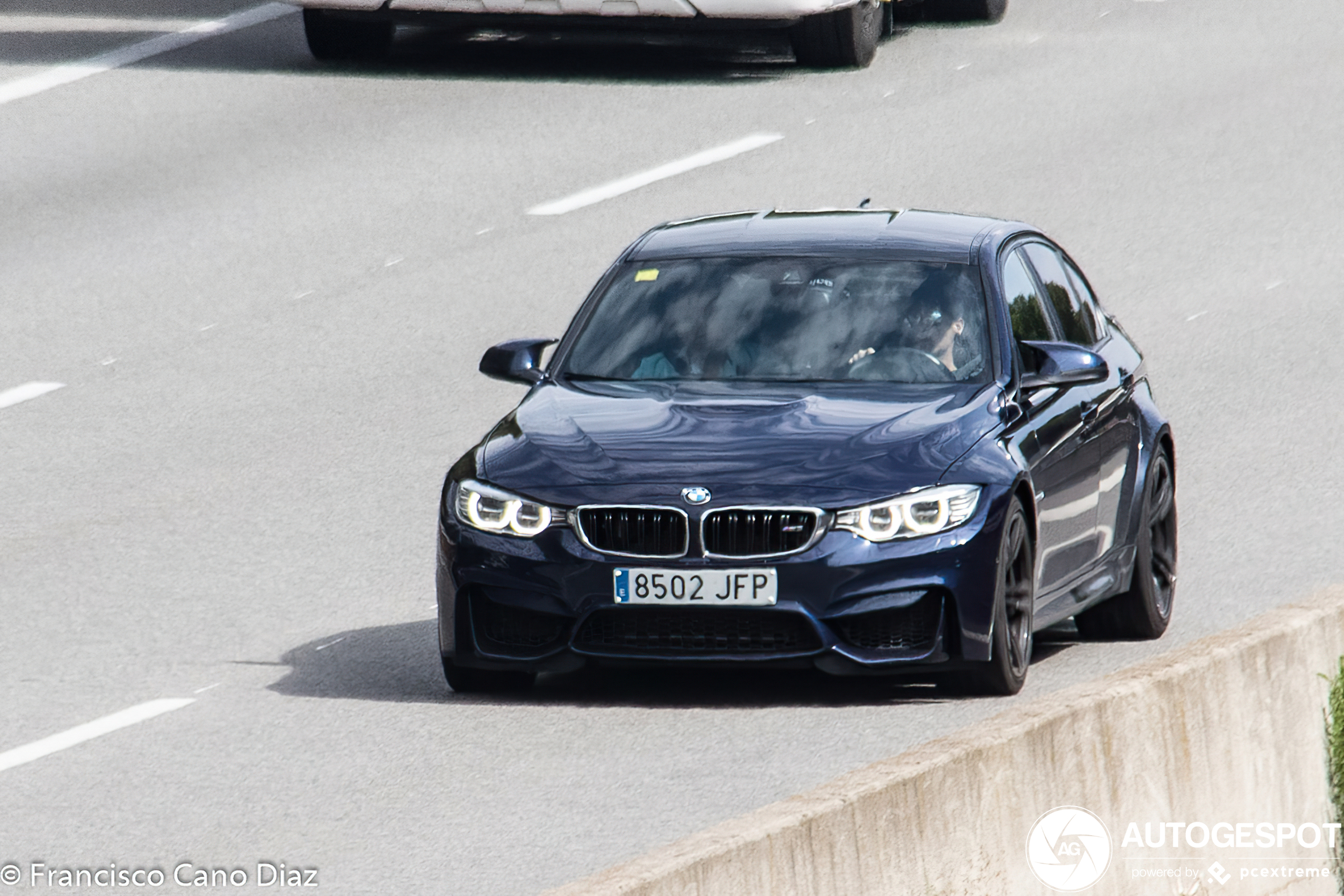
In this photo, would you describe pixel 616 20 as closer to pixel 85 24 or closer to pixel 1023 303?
pixel 85 24

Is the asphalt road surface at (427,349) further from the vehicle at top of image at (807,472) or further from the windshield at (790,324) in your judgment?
the windshield at (790,324)

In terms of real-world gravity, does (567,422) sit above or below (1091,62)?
above

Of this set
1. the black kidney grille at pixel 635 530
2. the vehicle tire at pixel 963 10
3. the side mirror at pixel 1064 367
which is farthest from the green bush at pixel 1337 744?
the vehicle tire at pixel 963 10

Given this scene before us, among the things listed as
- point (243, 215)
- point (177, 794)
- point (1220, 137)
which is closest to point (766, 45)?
point (1220, 137)

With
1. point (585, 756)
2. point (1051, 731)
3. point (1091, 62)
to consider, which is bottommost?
point (1091, 62)

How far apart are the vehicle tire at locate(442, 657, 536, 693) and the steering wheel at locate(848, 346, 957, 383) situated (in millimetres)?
1496

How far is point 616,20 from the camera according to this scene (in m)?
20.4

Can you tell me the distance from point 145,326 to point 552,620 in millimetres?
7466

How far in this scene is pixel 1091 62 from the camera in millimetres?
22031

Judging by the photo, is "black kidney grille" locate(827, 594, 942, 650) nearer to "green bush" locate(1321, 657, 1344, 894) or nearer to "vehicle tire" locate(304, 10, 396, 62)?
"green bush" locate(1321, 657, 1344, 894)

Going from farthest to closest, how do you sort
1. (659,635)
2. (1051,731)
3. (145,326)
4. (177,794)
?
(145,326) → (659,635) → (177,794) → (1051,731)

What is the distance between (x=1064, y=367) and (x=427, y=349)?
21.4 ft

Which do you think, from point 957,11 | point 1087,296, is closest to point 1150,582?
A: point 1087,296

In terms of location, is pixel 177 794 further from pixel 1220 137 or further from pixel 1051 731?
pixel 1220 137
